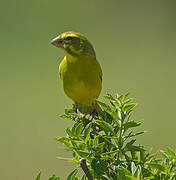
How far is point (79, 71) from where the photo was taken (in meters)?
2.94

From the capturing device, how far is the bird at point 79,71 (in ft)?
9.16

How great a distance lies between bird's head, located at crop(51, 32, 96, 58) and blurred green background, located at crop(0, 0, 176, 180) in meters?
2.88

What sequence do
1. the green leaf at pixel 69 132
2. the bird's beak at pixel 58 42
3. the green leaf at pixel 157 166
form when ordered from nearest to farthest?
the green leaf at pixel 157 166, the green leaf at pixel 69 132, the bird's beak at pixel 58 42

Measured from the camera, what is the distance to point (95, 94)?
110 inches

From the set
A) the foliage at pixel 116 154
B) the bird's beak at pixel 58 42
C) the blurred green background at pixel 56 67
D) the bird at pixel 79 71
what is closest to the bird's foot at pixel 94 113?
the bird at pixel 79 71

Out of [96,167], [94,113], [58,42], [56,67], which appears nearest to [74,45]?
[58,42]

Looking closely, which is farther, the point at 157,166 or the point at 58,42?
the point at 58,42

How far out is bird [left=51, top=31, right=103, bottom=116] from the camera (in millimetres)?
2791

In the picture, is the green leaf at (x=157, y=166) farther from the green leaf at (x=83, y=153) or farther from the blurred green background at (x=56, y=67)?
the blurred green background at (x=56, y=67)

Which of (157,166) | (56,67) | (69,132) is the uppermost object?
(56,67)

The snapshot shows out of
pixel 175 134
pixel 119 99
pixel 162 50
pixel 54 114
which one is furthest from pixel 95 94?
→ pixel 162 50

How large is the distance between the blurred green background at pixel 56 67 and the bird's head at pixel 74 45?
2879mm

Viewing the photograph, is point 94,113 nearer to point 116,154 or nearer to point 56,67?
A: point 116,154

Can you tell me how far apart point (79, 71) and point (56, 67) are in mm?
6104
